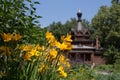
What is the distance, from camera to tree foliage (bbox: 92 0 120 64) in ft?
170

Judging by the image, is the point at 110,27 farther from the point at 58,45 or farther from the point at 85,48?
the point at 58,45

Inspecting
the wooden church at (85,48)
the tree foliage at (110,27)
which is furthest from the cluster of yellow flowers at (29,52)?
the wooden church at (85,48)

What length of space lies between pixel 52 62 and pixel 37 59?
19cm

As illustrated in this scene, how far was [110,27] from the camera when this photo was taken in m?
53.1

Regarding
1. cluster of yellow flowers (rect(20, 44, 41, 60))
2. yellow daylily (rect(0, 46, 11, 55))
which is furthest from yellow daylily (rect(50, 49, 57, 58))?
yellow daylily (rect(0, 46, 11, 55))

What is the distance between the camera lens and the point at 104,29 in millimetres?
53562

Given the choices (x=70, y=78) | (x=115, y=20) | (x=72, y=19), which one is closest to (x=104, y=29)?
(x=115, y=20)

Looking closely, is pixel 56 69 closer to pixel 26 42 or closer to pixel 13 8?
pixel 26 42

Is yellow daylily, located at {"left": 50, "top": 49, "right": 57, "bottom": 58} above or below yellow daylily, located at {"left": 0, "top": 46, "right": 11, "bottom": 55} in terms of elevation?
below

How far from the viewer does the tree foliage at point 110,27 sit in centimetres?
5181

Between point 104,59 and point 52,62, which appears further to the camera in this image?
point 104,59

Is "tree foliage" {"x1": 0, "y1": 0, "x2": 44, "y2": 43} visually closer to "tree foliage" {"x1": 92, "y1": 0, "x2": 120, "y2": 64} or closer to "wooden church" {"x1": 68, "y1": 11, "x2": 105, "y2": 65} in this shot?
"tree foliage" {"x1": 92, "y1": 0, "x2": 120, "y2": 64}

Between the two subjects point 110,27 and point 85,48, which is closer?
point 110,27

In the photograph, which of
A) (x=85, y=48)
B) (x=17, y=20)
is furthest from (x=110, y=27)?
(x=17, y=20)
